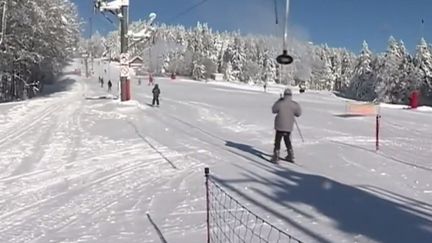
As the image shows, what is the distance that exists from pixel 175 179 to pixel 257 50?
190 metres

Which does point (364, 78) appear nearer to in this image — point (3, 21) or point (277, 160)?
point (3, 21)

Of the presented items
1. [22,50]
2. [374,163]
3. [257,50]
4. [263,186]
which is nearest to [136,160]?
[263,186]

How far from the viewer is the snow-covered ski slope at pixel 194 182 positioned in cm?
822

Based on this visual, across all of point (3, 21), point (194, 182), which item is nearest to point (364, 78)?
point (3, 21)

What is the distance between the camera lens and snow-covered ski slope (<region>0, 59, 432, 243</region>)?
27.0ft

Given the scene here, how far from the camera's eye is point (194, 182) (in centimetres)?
1154

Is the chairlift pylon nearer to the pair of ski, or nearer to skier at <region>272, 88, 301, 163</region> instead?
skier at <region>272, 88, 301, 163</region>

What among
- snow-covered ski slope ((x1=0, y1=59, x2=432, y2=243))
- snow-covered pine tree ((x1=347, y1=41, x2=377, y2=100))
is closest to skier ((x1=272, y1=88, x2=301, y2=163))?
snow-covered ski slope ((x1=0, y1=59, x2=432, y2=243))

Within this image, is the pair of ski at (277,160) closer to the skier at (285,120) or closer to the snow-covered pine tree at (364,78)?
the skier at (285,120)

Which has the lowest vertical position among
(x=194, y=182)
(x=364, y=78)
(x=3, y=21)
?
(x=194, y=182)

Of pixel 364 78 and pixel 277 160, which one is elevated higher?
pixel 364 78

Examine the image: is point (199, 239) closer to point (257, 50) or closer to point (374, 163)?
point (374, 163)

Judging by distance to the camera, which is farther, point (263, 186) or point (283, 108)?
point (283, 108)

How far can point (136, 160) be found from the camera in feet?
47.9
